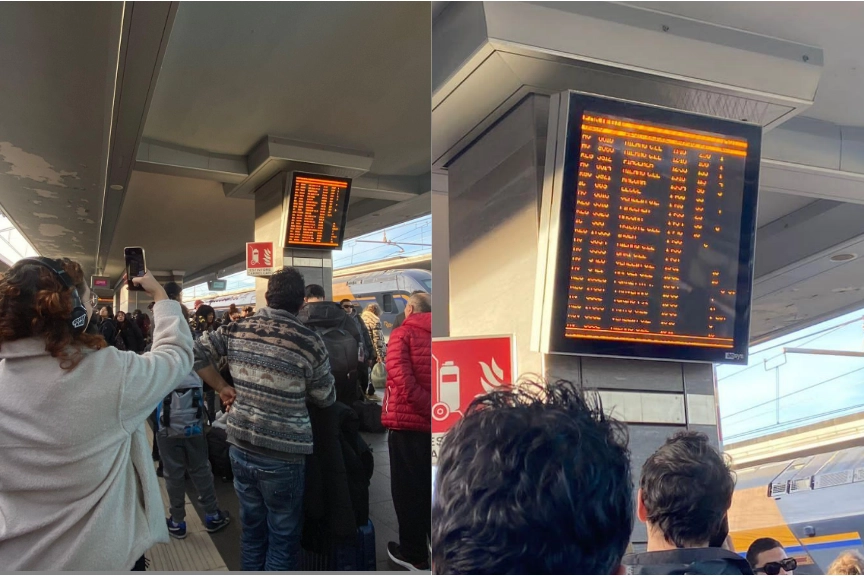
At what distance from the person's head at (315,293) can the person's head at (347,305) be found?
51 millimetres

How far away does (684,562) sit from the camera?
1.58 metres

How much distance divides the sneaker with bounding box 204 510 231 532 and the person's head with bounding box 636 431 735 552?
3.83ft

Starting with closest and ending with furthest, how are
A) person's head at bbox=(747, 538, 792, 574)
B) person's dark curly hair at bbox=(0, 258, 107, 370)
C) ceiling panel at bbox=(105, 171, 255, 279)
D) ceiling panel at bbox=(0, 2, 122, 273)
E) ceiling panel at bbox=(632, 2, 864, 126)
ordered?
person's dark curly hair at bbox=(0, 258, 107, 370), ceiling panel at bbox=(0, 2, 122, 273), ceiling panel at bbox=(105, 171, 255, 279), ceiling panel at bbox=(632, 2, 864, 126), person's head at bbox=(747, 538, 792, 574)

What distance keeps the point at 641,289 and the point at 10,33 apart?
1.80 metres

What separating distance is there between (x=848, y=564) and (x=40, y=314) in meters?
2.61

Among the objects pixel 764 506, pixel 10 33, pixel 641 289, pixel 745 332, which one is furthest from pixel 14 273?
pixel 764 506

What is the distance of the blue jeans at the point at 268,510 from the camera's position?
148 centimetres

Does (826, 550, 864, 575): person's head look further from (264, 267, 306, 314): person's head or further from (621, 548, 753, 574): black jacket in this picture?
(264, 267, 306, 314): person's head

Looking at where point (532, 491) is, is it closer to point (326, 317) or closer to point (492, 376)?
point (492, 376)

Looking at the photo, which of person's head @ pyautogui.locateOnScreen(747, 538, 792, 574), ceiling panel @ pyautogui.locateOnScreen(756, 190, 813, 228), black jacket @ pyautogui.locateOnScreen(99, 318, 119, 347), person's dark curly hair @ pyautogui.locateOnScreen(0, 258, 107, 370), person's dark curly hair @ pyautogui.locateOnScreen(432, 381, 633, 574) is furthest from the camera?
ceiling panel @ pyautogui.locateOnScreen(756, 190, 813, 228)

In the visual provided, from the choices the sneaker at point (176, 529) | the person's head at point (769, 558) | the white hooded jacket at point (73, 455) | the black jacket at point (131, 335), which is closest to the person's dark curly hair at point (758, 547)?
the person's head at point (769, 558)

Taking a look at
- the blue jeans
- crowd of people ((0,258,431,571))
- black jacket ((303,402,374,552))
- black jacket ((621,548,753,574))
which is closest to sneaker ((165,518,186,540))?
crowd of people ((0,258,431,571))

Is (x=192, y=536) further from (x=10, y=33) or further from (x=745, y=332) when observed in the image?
(x=745, y=332)

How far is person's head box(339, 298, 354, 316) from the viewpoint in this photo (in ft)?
5.18
